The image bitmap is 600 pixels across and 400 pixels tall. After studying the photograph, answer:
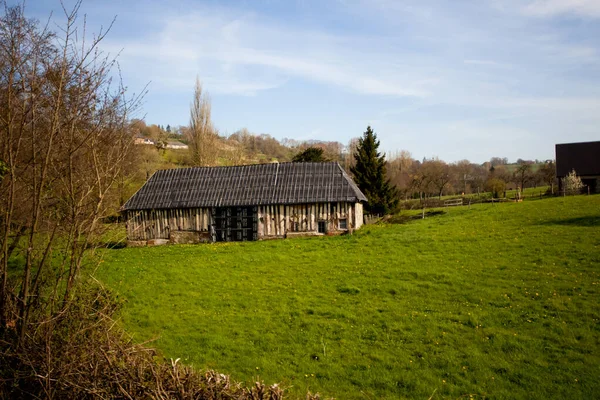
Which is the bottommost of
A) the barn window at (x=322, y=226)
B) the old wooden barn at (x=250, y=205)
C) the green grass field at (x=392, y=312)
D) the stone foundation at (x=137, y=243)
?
the green grass field at (x=392, y=312)

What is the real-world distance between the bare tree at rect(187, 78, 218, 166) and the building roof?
130 feet

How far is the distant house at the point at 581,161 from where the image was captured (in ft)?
143

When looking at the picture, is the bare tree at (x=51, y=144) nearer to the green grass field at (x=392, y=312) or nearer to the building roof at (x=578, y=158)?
the green grass field at (x=392, y=312)

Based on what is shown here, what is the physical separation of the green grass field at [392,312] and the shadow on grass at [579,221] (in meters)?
0.15

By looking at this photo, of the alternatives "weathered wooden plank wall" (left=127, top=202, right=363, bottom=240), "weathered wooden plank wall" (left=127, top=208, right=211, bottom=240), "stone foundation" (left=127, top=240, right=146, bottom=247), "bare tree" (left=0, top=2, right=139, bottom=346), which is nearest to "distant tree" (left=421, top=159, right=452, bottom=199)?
"weathered wooden plank wall" (left=127, top=202, right=363, bottom=240)

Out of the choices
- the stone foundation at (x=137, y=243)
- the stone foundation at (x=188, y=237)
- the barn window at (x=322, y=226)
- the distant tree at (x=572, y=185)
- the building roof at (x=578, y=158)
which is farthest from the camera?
the building roof at (x=578, y=158)

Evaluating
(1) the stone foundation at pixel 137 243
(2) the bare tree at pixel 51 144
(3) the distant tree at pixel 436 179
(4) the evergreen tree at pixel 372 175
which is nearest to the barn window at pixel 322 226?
(1) the stone foundation at pixel 137 243

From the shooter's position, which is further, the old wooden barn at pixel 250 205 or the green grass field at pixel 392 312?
the old wooden barn at pixel 250 205

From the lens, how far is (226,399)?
6.14 metres

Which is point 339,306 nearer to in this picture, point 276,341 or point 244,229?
point 276,341

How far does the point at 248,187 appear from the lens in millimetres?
28078

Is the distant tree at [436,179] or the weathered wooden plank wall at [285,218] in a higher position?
the distant tree at [436,179]

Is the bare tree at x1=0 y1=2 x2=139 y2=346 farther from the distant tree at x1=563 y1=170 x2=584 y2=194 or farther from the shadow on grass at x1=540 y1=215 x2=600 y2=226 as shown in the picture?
the distant tree at x1=563 y1=170 x2=584 y2=194

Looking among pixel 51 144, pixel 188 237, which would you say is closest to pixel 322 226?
pixel 188 237
